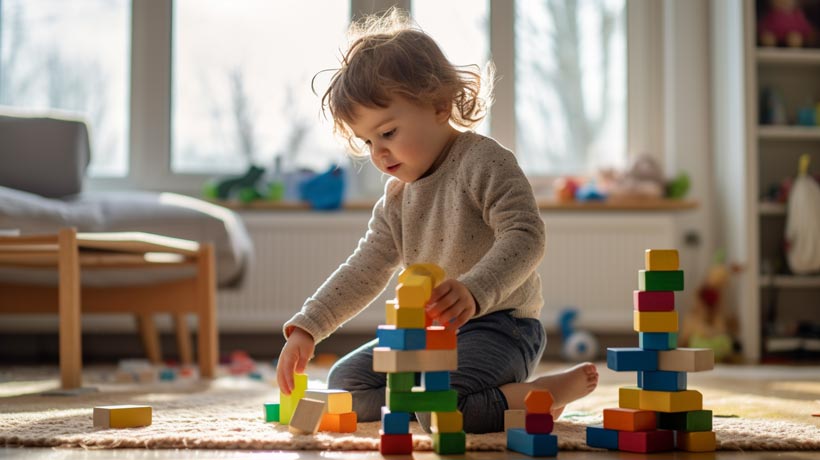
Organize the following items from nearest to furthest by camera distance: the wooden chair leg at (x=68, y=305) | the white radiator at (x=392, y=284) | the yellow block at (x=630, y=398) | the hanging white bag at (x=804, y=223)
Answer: the yellow block at (x=630, y=398) → the wooden chair leg at (x=68, y=305) → the hanging white bag at (x=804, y=223) → the white radiator at (x=392, y=284)

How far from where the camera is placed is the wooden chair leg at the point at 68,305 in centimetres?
190

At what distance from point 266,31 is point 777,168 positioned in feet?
6.55

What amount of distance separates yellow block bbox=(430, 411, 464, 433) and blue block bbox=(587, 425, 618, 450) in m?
0.17

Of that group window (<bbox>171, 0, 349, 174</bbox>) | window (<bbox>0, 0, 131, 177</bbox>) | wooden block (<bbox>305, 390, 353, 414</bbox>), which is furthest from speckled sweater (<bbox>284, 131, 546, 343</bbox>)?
A: window (<bbox>0, 0, 131, 177</bbox>)

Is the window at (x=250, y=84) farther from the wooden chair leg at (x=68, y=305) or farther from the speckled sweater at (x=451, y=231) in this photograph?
the speckled sweater at (x=451, y=231)

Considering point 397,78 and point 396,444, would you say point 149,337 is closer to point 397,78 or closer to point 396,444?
point 397,78

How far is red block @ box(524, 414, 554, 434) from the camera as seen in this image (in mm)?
1037

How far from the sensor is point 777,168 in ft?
11.5

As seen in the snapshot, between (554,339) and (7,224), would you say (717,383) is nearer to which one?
(554,339)

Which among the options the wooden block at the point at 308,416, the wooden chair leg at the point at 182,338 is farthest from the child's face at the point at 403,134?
the wooden chair leg at the point at 182,338

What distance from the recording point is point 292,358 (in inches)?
50.7

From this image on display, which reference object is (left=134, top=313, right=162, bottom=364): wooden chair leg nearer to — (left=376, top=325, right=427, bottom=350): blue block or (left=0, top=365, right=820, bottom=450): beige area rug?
(left=0, top=365, right=820, bottom=450): beige area rug

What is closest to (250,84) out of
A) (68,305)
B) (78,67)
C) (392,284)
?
(78,67)

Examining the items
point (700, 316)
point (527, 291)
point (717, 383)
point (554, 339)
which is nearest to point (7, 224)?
point (527, 291)
